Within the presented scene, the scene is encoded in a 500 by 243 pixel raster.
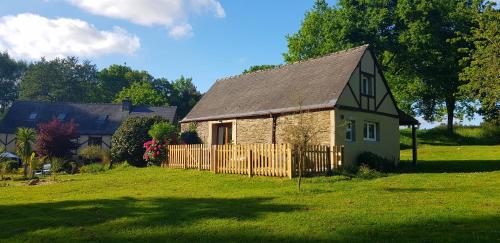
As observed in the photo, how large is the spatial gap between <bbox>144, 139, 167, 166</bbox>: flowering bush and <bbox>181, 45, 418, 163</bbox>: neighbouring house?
304 centimetres

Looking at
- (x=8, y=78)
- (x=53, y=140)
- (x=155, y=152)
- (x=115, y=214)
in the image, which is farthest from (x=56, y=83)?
(x=115, y=214)

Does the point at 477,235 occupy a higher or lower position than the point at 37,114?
lower

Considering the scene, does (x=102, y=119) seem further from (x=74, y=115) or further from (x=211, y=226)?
(x=211, y=226)

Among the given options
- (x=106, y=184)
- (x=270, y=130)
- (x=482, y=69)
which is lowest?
(x=106, y=184)

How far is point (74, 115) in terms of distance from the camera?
1807 inches

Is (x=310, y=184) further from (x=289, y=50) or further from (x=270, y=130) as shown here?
(x=289, y=50)

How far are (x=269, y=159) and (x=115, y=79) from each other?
71.4m

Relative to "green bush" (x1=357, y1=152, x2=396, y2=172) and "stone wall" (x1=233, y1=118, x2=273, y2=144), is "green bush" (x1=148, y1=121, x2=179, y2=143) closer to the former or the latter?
"stone wall" (x1=233, y1=118, x2=273, y2=144)

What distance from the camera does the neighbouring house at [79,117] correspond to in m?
43.0

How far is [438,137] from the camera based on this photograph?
39031 millimetres

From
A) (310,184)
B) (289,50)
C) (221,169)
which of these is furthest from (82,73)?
(310,184)

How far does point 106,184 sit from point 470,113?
3869 cm

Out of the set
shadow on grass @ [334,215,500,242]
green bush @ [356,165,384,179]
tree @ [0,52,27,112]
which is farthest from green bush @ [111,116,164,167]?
tree @ [0,52,27,112]

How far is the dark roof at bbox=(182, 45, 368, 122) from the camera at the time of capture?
64.5 ft
